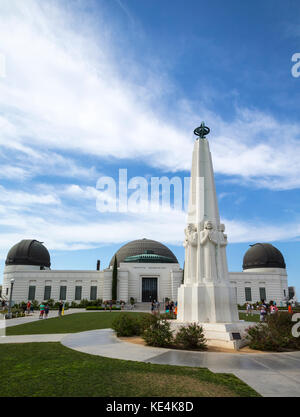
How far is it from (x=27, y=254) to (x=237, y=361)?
4763 centimetres

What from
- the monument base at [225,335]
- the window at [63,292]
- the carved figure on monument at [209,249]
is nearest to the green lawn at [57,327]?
the monument base at [225,335]

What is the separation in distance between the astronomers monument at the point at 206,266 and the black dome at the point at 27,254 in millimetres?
42120

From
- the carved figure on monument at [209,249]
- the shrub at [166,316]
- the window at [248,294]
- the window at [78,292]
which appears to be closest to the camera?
the shrub at [166,316]

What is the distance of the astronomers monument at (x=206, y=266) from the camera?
38.3 feet

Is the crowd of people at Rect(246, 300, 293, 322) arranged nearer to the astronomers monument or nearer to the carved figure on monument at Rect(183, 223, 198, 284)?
the astronomers monument

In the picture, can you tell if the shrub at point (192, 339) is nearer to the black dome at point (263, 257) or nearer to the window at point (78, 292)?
the window at point (78, 292)

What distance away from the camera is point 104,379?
5262mm

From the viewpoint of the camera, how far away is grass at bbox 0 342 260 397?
4535 mm

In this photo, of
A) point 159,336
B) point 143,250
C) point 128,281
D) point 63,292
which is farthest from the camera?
point 143,250

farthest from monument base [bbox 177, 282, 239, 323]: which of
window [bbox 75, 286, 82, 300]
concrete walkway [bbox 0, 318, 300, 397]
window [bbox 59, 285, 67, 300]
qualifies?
window [bbox 59, 285, 67, 300]

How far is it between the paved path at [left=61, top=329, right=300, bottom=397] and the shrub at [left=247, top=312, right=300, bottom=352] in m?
0.60

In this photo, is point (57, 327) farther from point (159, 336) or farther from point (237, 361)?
point (237, 361)

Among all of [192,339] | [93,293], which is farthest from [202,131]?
[93,293]
